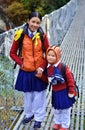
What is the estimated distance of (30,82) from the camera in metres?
4.24

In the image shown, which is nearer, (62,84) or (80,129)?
(62,84)

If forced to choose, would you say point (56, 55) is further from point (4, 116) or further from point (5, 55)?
point (5, 55)

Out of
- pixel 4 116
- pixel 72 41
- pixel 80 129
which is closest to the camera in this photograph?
pixel 80 129

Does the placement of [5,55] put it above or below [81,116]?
above

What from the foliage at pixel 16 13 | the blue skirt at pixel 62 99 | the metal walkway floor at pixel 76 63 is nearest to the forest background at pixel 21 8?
the foliage at pixel 16 13

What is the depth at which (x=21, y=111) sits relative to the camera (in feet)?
15.9

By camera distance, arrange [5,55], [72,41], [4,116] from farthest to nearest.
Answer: [72,41], [5,55], [4,116]

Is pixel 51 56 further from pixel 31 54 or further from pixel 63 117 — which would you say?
pixel 63 117

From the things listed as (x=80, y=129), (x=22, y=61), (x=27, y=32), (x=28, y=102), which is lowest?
(x=80, y=129)

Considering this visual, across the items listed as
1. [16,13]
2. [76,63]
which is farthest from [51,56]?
[16,13]

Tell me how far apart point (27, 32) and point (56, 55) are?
419 millimetres

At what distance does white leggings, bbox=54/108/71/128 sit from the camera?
162 inches

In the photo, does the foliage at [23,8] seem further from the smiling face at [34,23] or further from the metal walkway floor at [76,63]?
the smiling face at [34,23]

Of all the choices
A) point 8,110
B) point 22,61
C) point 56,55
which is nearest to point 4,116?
point 8,110
